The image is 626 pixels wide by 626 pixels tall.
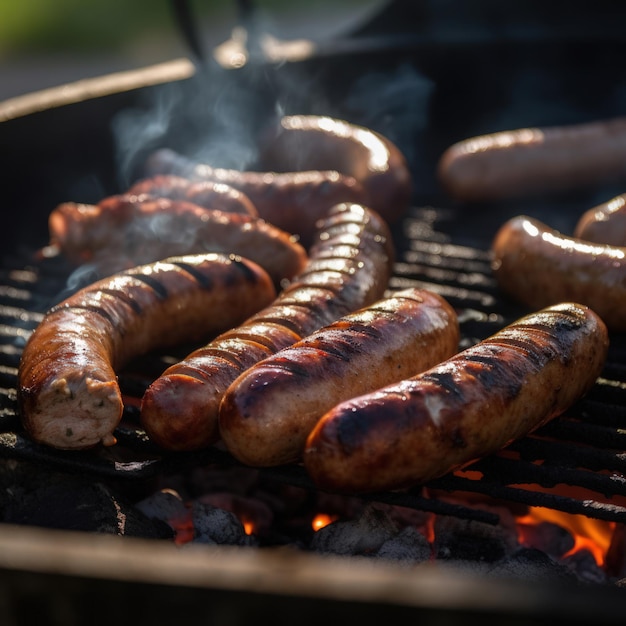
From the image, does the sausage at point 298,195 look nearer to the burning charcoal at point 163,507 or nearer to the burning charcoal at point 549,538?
the burning charcoal at point 163,507

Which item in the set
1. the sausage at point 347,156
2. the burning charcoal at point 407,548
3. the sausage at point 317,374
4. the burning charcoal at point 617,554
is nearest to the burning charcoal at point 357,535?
the burning charcoal at point 407,548

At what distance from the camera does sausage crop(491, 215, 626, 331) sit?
130 inches

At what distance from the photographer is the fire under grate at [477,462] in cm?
248

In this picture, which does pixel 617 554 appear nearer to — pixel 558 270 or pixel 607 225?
pixel 558 270

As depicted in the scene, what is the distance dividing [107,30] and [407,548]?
14.9 metres

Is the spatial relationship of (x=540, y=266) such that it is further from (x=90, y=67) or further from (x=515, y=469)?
(x=90, y=67)

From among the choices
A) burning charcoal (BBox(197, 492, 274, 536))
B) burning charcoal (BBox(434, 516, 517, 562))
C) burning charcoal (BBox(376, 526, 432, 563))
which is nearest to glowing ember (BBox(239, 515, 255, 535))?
burning charcoal (BBox(197, 492, 274, 536))

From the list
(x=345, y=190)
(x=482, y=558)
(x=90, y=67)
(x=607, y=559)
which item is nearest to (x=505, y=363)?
(x=482, y=558)

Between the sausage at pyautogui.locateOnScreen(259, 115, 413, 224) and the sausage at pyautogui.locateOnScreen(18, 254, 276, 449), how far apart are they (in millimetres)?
1209

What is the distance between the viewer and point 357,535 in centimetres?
278

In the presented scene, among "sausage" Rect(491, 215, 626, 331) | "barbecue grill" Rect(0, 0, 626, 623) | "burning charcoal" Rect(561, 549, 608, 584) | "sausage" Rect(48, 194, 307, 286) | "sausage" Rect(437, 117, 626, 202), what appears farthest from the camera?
"sausage" Rect(437, 117, 626, 202)

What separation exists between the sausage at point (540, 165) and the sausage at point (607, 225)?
924mm

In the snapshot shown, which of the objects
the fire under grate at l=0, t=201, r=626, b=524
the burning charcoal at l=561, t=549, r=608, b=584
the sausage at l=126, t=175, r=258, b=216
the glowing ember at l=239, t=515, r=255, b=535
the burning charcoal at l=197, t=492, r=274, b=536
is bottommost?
the burning charcoal at l=561, t=549, r=608, b=584

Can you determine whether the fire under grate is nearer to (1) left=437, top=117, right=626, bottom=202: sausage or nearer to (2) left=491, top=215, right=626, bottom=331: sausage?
(2) left=491, top=215, right=626, bottom=331: sausage
